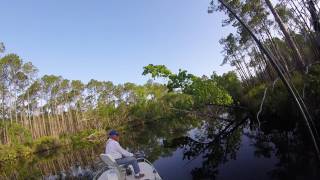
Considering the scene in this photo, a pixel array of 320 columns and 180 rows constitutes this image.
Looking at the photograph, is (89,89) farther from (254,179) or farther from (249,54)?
(254,179)

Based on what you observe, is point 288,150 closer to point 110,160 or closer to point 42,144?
point 110,160

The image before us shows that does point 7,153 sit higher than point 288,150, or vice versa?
point 7,153

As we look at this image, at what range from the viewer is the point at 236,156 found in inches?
566

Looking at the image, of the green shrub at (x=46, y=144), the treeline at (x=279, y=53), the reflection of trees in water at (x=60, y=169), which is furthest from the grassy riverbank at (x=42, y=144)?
the treeline at (x=279, y=53)

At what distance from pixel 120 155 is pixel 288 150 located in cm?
768

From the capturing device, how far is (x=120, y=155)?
28.1 feet

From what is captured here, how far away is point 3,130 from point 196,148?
107 feet

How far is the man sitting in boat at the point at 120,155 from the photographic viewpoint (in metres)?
8.13

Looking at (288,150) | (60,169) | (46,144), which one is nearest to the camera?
(288,150)

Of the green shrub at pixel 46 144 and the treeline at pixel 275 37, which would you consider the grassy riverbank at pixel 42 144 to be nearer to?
the green shrub at pixel 46 144

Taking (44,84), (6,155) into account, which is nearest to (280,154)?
(6,155)

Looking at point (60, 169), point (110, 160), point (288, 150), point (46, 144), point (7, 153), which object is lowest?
point (288, 150)

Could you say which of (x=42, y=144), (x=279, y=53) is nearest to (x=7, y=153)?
(x=42, y=144)

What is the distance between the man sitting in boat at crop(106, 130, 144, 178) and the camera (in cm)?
813
